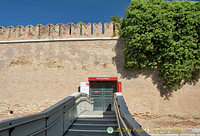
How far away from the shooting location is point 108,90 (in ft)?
32.6

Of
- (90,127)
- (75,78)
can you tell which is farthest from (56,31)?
(90,127)

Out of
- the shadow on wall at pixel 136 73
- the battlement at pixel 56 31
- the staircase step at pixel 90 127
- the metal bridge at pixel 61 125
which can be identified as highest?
the battlement at pixel 56 31

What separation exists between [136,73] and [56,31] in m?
6.45

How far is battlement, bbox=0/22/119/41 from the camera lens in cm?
1054

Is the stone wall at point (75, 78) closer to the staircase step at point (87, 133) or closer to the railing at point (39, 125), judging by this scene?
the staircase step at point (87, 133)

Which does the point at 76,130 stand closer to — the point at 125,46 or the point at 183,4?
the point at 125,46

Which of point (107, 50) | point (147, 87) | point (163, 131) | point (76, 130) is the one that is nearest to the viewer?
point (76, 130)

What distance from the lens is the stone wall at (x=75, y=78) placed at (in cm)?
923

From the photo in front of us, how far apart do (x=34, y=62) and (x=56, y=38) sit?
2318mm

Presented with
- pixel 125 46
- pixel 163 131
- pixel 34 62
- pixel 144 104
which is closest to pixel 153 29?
pixel 125 46

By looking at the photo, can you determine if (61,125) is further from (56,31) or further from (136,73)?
(56,31)

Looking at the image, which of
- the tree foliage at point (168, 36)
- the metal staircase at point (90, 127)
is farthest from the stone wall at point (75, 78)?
the metal staircase at point (90, 127)

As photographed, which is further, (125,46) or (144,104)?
(125,46)

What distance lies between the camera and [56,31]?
10.8 metres
